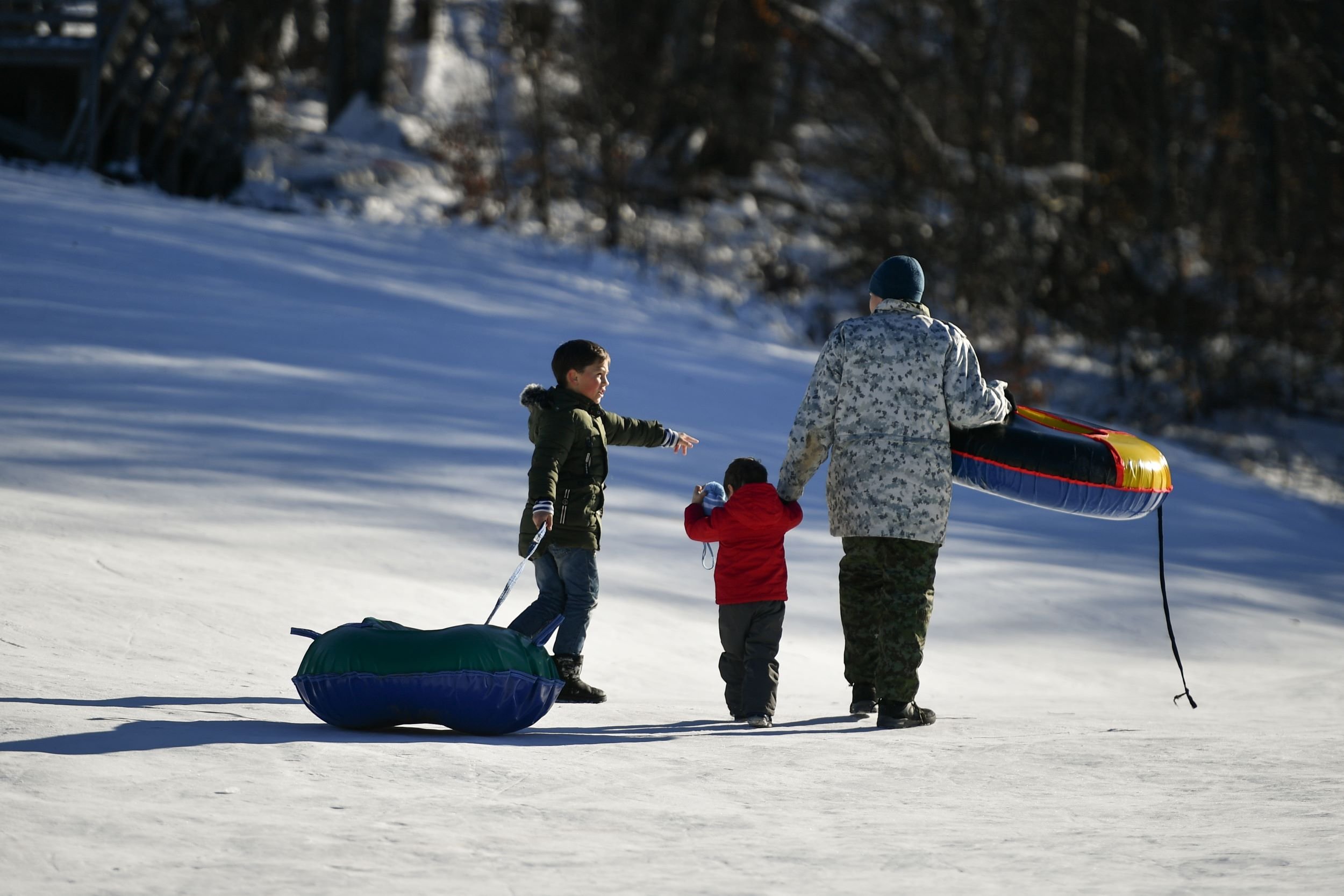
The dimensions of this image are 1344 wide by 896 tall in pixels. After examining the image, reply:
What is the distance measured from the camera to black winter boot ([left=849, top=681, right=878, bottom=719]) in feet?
17.3

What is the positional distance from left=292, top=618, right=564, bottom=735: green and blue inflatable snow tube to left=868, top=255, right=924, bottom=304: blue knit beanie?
1.94 meters

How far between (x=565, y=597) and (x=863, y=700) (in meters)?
1.23

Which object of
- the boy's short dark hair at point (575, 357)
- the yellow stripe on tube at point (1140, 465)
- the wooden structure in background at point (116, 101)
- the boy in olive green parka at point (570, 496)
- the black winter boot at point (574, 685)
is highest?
the wooden structure in background at point (116, 101)

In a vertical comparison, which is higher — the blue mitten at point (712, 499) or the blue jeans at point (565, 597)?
the blue mitten at point (712, 499)

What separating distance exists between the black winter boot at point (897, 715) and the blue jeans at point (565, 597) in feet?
3.86

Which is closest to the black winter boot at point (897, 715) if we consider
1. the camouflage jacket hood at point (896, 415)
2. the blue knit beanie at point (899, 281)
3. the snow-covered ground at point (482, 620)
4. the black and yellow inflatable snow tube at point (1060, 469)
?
the snow-covered ground at point (482, 620)

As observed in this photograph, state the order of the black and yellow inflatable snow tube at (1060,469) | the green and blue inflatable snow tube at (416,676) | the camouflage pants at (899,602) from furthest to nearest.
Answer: the black and yellow inflatable snow tube at (1060,469) → the camouflage pants at (899,602) → the green and blue inflatable snow tube at (416,676)

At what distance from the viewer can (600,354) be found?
5.27 metres

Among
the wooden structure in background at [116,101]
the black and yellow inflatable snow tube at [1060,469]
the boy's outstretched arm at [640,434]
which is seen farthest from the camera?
the wooden structure in background at [116,101]

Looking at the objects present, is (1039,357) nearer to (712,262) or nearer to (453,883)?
(712,262)

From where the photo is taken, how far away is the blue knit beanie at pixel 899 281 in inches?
204

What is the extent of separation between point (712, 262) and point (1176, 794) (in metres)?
19.4

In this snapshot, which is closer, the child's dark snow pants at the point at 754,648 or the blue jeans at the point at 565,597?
the child's dark snow pants at the point at 754,648

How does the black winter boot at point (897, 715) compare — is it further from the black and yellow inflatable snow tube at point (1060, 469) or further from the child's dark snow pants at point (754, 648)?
the black and yellow inflatable snow tube at point (1060, 469)
